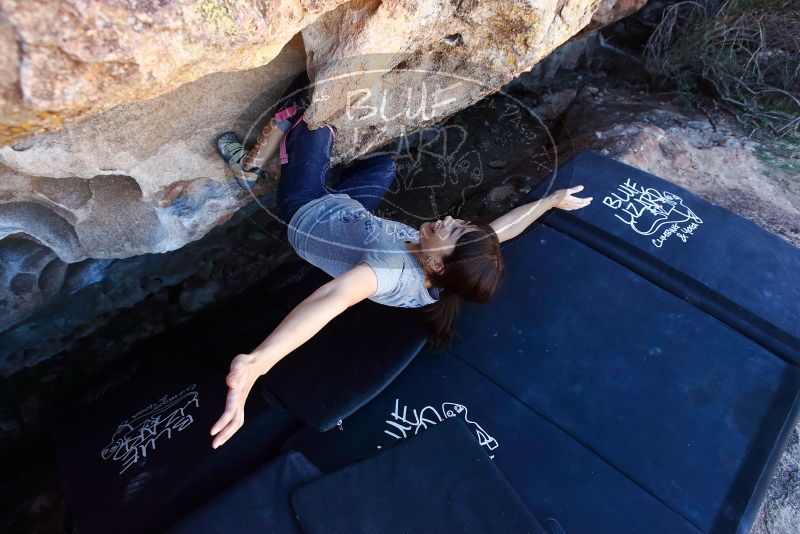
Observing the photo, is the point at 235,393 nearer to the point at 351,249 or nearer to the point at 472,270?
the point at 351,249

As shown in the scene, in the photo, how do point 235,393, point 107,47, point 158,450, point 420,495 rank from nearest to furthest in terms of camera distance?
point 107,47 → point 235,393 → point 420,495 → point 158,450

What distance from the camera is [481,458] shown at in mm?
1213

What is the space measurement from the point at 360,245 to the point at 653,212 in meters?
1.01

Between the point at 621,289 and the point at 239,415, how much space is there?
113 centimetres

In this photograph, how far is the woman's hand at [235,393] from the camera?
106cm

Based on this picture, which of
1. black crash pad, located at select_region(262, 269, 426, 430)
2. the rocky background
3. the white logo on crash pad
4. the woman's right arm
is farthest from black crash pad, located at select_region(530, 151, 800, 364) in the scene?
the woman's right arm

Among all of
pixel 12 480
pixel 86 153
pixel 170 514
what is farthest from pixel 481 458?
pixel 12 480

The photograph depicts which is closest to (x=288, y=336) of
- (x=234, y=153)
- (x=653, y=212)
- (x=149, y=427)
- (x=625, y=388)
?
(x=149, y=427)

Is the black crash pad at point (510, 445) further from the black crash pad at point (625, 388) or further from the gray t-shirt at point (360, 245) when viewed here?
the gray t-shirt at point (360, 245)

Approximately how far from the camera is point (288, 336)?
1.14m

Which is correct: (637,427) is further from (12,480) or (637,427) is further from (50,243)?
(12,480)

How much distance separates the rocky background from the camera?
819 mm

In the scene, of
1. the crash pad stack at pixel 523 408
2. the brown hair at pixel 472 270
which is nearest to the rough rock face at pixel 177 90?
the crash pad stack at pixel 523 408

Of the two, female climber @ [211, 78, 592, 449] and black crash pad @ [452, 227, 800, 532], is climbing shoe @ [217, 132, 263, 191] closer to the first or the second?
female climber @ [211, 78, 592, 449]
